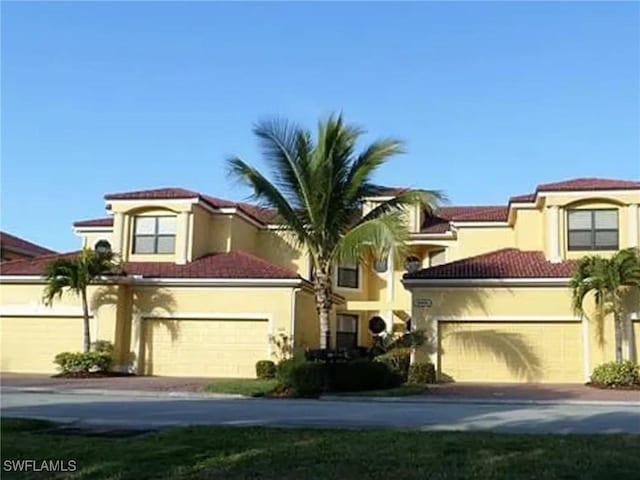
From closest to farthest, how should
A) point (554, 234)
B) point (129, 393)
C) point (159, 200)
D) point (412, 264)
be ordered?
point (129, 393)
point (554, 234)
point (159, 200)
point (412, 264)

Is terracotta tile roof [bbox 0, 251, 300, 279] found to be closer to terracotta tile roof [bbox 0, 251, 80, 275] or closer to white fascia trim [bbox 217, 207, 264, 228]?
terracotta tile roof [bbox 0, 251, 80, 275]

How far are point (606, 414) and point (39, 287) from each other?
20.8 metres

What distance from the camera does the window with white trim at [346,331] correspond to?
34688 mm

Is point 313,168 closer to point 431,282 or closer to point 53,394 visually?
point 431,282

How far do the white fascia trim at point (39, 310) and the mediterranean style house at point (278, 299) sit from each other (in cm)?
4

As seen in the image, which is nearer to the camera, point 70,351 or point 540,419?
point 540,419

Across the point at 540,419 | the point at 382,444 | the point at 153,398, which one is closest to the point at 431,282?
the point at 153,398

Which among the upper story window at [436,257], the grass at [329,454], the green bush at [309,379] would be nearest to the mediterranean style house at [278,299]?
the upper story window at [436,257]

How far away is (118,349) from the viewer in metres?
28.5

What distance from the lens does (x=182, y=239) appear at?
3098 cm

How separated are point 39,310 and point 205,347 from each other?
6.24 meters

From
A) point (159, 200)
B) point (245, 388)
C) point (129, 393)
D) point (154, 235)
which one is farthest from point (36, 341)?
point (245, 388)

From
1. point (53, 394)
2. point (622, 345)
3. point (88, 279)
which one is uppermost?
point (88, 279)

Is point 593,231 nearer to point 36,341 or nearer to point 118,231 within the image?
point 118,231
